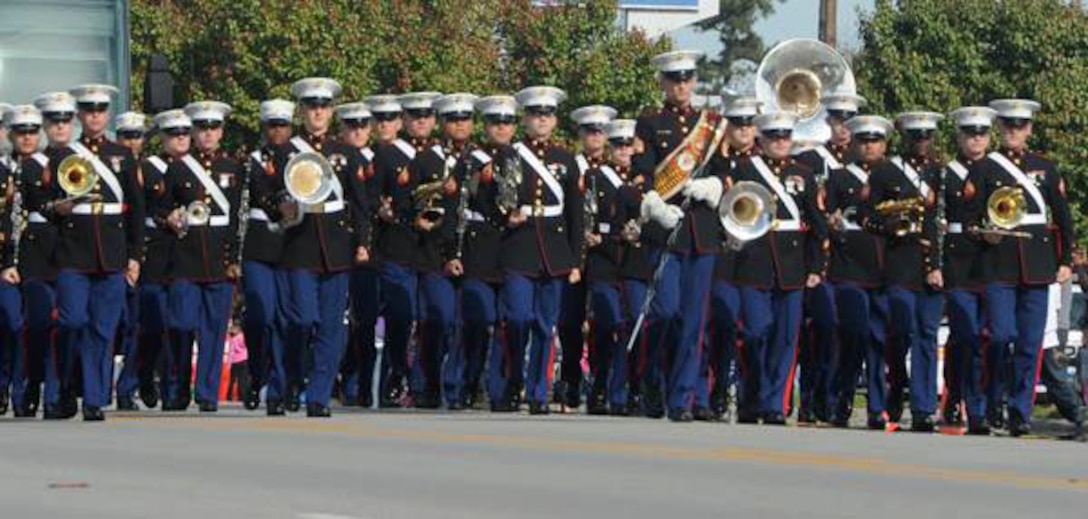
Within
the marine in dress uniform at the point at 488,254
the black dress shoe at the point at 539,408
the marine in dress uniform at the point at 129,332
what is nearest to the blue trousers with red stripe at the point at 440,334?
the marine in dress uniform at the point at 488,254

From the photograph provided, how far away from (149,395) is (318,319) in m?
3.31

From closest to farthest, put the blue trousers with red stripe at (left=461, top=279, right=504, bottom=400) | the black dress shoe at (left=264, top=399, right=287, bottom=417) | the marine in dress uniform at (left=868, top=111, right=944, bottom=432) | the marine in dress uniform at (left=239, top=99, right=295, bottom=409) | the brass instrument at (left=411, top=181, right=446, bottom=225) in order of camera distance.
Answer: the marine in dress uniform at (left=868, top=111, right=944, bottom=432) → the marine in dress uniform at (left=239, top=99, right=295, bottom=409) → the black dress shoe at (left=264, top=399, right=287, bottom=417) → the blue trousers with red stripe at (left=461, top=279, right=504, bottom=400) → the brass instrument at (left=411, top=181, right=446, bottom=225)

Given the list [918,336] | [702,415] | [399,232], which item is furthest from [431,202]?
[918,336]

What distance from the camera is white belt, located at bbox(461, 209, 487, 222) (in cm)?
2533

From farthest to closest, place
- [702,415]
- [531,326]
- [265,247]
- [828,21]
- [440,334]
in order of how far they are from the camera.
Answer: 1. [828,21]
2. [440,334]
3. [531,326]
4. [265,247]
5. [702,415]

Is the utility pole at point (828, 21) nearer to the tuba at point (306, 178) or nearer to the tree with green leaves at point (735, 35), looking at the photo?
the tuba at point (306, 178)

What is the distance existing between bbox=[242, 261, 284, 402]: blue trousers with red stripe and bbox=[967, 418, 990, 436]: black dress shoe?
4578 mm

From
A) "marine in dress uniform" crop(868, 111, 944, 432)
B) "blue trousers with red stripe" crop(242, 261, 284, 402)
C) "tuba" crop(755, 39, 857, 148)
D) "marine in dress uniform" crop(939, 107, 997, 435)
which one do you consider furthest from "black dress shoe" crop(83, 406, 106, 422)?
"tuba" crop(755, 39, 857, 148)

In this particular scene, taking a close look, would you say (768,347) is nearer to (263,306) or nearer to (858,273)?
(858,273)

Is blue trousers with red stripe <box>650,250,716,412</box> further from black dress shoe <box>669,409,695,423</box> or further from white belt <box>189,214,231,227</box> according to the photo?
white belt <box>189,214,231,227</box>

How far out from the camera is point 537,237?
81.7ft

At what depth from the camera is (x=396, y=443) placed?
20219mm

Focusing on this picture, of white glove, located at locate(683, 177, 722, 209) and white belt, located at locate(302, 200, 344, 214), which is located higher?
white glove, located at locate(683, 177, 722, 209)

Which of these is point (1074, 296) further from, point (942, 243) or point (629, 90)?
point (629, 90)
